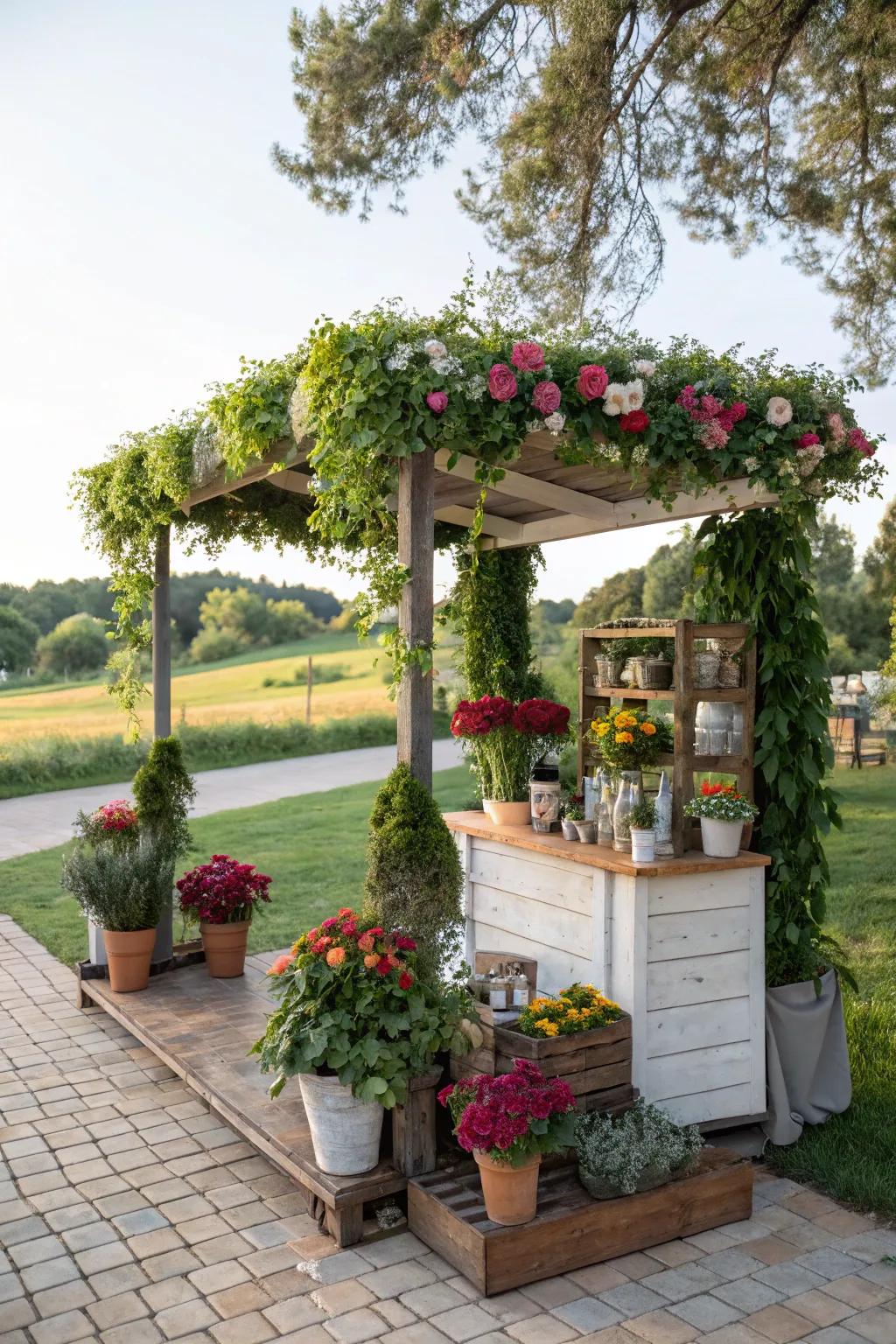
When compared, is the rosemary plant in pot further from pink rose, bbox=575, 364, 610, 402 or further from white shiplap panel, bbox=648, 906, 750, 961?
pink rose, bbox=575, 364, 610, 402

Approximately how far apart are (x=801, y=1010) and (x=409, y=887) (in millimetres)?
1596

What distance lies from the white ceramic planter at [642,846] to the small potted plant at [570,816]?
1.41 feet

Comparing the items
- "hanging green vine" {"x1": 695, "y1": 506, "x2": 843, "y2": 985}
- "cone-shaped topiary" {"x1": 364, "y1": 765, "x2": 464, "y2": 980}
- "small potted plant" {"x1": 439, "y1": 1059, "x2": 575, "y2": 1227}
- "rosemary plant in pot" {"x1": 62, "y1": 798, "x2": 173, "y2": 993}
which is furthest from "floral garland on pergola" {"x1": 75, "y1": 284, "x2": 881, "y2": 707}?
"rosemary plant in pot" {"x1": 62, "y1": 798, "x2": 173, "y2": 993}

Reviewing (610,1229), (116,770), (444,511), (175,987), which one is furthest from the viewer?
(116,770)

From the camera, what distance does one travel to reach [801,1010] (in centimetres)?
386

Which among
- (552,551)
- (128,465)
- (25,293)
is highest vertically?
(25,293)

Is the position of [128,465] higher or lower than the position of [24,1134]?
higher

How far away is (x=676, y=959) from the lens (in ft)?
11.6

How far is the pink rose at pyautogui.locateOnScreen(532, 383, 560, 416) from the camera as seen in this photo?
3.29 metres

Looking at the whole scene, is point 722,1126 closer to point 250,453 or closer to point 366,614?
point 366,614

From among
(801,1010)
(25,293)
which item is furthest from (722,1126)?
(25,293)

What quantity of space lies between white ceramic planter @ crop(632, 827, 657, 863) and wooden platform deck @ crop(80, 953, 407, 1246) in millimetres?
1152

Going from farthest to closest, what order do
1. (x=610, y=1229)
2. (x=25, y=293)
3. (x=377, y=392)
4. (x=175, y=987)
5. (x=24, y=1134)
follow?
1. (x=25, y=293)
2. (x=175, y=987)
3. (x=24, y=1134)
4. (x=377, y=392)
5. (x=610, y=1229)

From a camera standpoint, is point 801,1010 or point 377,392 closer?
point 377,392
